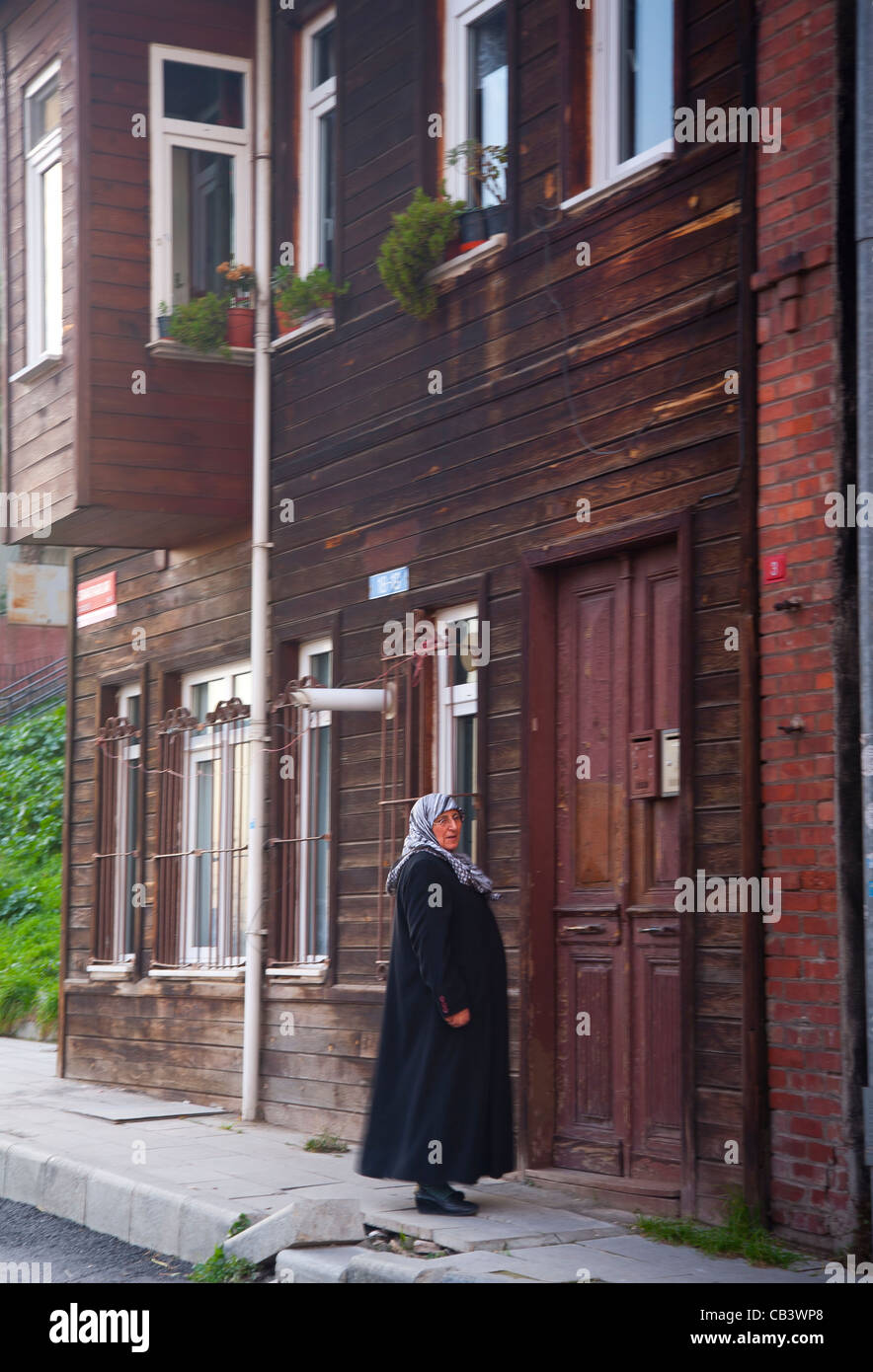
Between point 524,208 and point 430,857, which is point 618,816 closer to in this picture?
point 430,857

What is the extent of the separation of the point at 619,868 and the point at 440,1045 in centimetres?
118

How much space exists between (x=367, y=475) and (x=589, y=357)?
7.65ft

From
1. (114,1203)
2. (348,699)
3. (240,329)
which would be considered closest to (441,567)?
(348,699)

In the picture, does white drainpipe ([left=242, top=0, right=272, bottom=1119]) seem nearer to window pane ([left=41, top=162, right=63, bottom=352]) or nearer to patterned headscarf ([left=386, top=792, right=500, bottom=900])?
window pane ([left=41, top=162, right=63, bottom=352])

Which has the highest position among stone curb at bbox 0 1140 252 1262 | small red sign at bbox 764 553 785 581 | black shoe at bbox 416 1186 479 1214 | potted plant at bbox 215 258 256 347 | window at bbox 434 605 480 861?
potted plant at bbox 215 258 256 347

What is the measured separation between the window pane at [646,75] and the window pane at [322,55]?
3.42 metres

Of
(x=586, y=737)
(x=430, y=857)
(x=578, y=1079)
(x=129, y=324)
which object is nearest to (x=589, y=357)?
(x=586, y=737)

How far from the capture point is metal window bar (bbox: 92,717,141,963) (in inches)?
560

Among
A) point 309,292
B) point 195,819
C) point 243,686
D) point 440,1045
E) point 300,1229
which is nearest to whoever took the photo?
point 300,1229

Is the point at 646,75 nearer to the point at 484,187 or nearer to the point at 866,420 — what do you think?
the point at 484,187

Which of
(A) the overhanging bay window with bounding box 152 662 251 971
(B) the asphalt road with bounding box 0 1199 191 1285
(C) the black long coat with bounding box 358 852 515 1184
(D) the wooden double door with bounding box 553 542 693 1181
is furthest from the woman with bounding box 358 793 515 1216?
(A) the overhanging bay window with bounding box 152 662 251 971

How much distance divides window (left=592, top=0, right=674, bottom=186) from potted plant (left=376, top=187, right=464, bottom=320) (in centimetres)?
120

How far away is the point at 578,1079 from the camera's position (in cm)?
865

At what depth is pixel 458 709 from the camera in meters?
9.91
